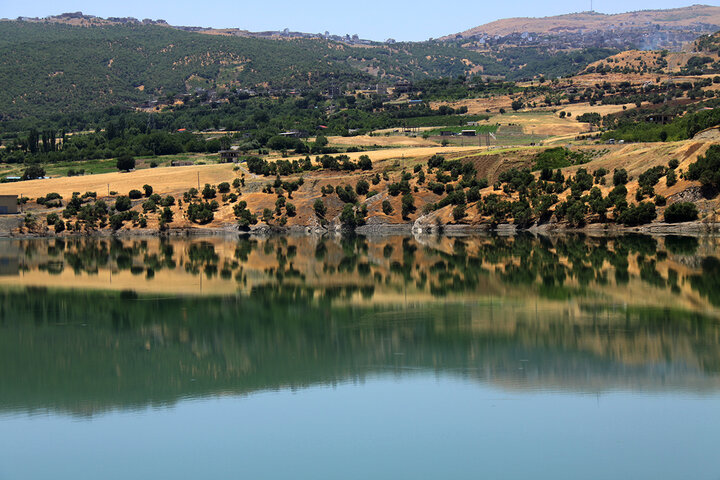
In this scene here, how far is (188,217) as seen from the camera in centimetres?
8831

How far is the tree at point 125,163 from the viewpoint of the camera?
112m

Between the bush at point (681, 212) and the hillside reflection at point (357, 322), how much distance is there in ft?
22.7

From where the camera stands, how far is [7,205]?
301 feet

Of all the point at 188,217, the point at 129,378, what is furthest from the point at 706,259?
the point at 188,217

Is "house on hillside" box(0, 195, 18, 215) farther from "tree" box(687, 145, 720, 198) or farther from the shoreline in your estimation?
"tree" box(687, 145, 720, 198)

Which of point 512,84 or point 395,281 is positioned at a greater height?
point 512,84

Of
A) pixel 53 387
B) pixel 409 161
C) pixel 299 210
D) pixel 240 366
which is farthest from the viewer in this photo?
pixel 409 161

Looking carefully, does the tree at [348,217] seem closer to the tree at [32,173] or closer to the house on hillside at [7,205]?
the house on hillside at [7,205]

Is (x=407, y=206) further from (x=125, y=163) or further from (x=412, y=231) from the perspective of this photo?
(x=125, y=163)

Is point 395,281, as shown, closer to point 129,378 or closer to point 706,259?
point 706,259

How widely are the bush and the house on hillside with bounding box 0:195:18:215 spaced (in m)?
64.9

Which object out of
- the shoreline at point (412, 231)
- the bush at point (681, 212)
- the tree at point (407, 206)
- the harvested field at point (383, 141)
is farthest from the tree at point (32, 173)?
the bush at point (681, 212)

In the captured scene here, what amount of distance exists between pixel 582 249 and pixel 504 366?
108 ft

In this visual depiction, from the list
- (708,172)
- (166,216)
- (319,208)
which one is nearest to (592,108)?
(319,208)
